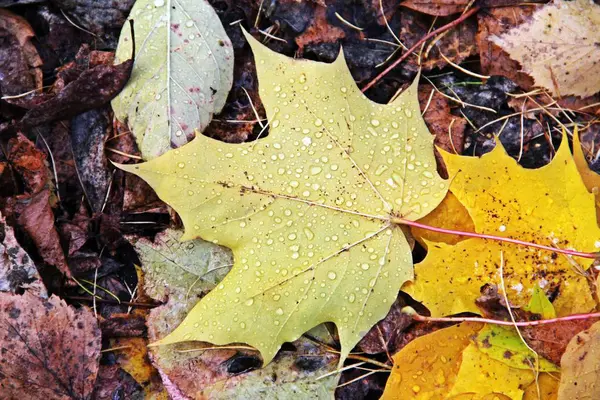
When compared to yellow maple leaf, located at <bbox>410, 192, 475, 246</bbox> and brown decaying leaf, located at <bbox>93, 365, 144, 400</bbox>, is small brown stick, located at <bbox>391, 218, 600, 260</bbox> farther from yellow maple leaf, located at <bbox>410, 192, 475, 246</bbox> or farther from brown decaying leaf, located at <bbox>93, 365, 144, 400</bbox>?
brown decaying leaf, located at <bbox>93, 365, 144, 400</bbox>

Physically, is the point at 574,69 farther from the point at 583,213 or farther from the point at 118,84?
the point at 118,84

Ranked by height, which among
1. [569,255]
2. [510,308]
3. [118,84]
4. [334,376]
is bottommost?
[334,376]

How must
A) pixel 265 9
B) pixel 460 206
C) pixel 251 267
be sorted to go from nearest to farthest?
pixel 251 267
pixel 460 206
pixel 265 9

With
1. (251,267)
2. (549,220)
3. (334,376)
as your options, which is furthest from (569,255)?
(251,267)

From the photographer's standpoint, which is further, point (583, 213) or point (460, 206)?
point (460, 206)

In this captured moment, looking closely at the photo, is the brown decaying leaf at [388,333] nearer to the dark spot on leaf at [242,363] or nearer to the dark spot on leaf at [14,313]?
the dark spot on leaf at [242,363]

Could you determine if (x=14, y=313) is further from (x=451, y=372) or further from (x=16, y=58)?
(x=451, y=372)

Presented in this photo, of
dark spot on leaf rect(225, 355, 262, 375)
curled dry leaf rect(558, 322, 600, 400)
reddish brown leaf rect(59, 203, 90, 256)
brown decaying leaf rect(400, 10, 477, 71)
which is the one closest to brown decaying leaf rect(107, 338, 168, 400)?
dark spot on leaf rect(225, 355, 262, 375)

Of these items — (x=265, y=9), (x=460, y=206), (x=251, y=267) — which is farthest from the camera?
(x=265, y=9)
